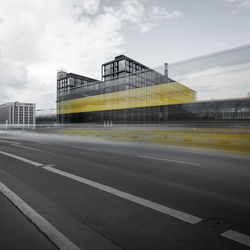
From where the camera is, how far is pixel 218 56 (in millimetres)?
11430

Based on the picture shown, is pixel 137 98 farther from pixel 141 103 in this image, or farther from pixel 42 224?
pixel 42 224

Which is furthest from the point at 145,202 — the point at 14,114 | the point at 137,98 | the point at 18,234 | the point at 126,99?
the point at 14,114

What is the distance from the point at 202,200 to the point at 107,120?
527 inches

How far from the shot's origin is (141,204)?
3449mm

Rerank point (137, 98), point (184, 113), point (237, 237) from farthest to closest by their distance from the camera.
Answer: point (137, 98) → point (184, 113) → point (237, 237)

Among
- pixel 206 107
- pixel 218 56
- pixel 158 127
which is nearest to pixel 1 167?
pixel 158 127

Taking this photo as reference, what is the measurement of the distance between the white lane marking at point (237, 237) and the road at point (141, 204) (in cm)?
1

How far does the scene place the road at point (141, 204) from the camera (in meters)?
2.44

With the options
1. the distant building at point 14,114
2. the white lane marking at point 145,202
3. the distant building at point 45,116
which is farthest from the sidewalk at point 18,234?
the distant building at point 14,114

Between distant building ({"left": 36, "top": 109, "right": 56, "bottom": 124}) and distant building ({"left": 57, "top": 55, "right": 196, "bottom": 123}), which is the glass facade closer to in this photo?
distant building ({"left": 57, "top": 55, "right": 196, "bottom": 123})

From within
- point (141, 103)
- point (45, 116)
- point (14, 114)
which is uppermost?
point (14, 114)

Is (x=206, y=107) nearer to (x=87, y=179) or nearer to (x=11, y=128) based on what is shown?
(x=87, y=179)

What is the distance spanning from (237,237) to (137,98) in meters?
12.7

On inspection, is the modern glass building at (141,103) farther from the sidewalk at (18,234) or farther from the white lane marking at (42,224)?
the sidewalk at (18,234)
